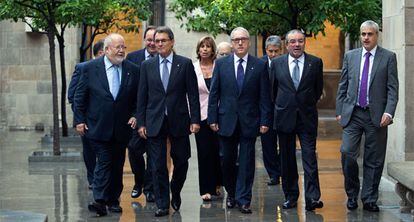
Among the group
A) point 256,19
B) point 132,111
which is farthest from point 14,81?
point 132,111

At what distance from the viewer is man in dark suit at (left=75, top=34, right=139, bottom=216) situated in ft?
38.2

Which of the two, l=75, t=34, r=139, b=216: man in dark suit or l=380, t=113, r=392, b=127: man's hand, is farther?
l=75, t=34, r=139, b=216: man in dark suit

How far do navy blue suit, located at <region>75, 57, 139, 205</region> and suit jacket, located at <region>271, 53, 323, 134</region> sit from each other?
1645mm

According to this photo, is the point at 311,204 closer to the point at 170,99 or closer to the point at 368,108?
the point at 368,108

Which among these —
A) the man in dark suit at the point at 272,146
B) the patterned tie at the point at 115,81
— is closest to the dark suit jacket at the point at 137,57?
the patterned tie at the point at 115,81

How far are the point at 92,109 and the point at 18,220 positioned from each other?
178 cm

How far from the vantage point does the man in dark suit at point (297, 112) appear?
39.1 feet

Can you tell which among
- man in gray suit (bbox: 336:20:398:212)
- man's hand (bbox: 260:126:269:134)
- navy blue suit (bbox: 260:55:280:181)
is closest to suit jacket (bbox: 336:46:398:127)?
man in gray suit (bbox: 336:20:398:212)

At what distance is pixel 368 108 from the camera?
38.2 ft

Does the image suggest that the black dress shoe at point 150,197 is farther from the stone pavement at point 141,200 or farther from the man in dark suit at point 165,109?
the man in dark suit at point 165,109

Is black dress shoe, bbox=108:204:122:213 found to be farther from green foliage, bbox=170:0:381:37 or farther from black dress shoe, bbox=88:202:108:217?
green foliage, bbox=170:0:381:37

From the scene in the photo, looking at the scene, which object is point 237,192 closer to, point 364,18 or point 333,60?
point 364,18

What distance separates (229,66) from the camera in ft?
39.4

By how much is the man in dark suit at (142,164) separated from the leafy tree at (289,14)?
16.7 ft
